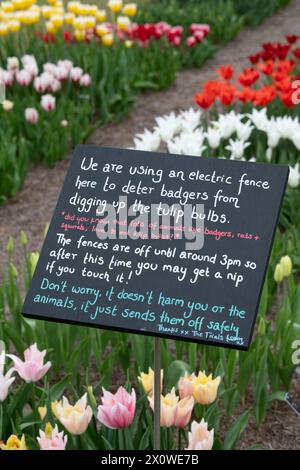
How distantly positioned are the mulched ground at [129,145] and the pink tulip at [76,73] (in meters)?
0.48

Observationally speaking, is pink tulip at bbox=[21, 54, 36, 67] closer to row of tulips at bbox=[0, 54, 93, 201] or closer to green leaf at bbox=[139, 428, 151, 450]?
row of tulips at bbox=[0, 54, 93, 201]

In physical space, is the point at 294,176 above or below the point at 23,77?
Answer: above

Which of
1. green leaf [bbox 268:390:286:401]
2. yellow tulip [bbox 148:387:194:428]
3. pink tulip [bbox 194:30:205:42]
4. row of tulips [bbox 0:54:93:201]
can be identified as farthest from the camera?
pink tulip [bbox 194:30:205:42]

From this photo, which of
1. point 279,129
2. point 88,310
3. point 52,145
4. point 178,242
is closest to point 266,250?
point 178,242

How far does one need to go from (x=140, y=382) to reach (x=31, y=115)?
3129 mm

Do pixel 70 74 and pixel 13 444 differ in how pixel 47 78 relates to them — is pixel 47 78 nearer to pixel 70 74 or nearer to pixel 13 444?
pixel 70 74

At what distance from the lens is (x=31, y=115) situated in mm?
5234

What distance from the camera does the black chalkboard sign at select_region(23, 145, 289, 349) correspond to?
6.56ft

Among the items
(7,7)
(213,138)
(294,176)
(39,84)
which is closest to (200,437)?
(294,176)

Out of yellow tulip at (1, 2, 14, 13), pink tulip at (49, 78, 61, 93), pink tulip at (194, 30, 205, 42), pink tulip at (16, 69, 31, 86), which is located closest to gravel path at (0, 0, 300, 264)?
pink tulip at (194, 30, 205, 42)

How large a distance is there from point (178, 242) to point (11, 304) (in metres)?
1.28

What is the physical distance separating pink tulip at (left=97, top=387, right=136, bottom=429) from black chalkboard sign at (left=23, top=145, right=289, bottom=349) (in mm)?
189

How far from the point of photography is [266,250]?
2025mm

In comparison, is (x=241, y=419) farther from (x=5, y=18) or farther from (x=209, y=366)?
(x=5, y=18)
